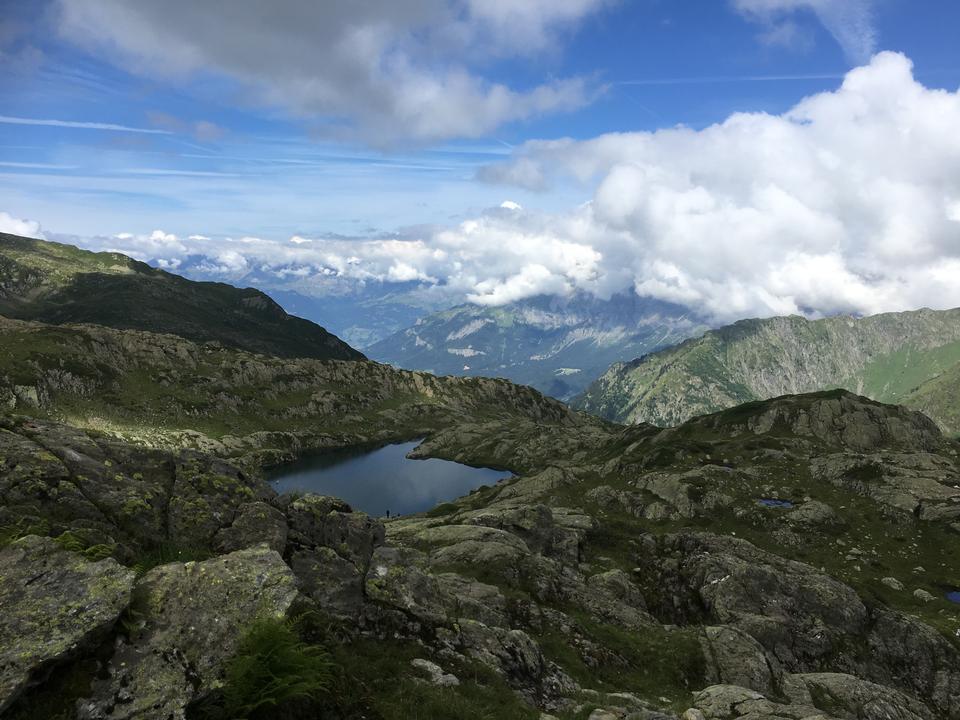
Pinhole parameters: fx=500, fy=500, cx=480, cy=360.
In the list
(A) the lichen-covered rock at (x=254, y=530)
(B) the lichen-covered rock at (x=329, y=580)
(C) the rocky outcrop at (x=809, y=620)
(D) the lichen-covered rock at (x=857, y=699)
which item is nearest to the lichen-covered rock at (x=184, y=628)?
(B) the lichen-covered rock at (x=329, y=580)

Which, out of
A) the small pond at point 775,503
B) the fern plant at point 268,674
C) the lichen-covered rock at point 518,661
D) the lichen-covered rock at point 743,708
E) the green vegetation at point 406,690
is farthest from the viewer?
the small pond at point 775,503

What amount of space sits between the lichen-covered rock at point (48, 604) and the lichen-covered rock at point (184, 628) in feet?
2.81

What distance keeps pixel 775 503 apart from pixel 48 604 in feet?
380

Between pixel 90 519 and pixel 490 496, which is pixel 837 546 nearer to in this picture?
pixel 490 496

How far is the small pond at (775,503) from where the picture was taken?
99438 mm

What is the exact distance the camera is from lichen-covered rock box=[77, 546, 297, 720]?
37.1 ft

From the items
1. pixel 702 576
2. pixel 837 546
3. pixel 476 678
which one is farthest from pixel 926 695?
pixel 476 678

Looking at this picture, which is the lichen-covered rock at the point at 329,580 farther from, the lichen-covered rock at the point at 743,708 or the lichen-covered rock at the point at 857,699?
the lichen-covered rock at the point at 857,699

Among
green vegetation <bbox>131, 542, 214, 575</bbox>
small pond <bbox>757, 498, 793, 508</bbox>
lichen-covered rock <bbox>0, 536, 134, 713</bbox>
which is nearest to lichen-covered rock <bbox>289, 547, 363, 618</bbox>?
green vegetation <bbox>131, 542, 214, 575</bbox>

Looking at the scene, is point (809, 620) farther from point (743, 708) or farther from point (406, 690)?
point (406, 690)

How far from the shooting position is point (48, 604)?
12.3 metres

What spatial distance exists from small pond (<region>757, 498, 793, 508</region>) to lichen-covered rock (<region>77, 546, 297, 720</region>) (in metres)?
108

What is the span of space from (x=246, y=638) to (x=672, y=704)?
2307 cm

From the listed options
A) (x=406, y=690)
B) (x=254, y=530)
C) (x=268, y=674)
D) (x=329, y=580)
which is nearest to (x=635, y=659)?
(x=406, y=690)
